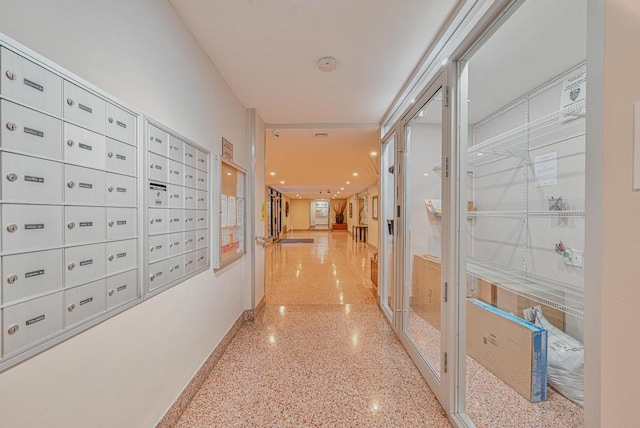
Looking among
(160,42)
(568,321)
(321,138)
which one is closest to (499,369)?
(568,321)

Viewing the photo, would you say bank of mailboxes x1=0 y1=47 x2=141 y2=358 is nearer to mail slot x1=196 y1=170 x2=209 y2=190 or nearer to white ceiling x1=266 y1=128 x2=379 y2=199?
mail slot x1=196 y1=170 x2=209 y2=190

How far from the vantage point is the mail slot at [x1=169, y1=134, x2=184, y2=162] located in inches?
55.8

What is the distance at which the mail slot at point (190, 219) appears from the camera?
5.21 feet

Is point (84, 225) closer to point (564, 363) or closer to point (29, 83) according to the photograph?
point (29, 83)

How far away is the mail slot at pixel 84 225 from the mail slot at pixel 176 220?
445 millimetres

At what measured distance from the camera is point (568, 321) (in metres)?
1.51

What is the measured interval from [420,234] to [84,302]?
2.36 meters

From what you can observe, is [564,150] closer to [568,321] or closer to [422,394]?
[568,321]

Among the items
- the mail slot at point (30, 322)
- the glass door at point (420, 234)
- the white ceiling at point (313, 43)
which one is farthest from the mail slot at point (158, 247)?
the glass door at point (420, 234)

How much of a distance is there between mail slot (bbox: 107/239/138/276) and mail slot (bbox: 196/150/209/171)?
75 centimetres

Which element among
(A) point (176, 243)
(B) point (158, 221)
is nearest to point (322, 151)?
(A) point (176, 243)

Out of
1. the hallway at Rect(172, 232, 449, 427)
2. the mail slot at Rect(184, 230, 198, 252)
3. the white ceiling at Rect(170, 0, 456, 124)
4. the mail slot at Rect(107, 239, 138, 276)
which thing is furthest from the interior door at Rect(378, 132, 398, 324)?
the mail slot at Rect(107, 239, 138, 276)

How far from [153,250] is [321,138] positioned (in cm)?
282

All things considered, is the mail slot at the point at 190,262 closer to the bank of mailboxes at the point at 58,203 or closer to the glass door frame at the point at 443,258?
the bank of mailboxes at the point at 58,203
